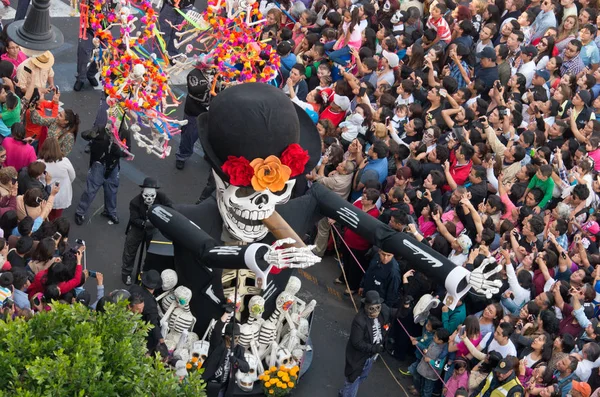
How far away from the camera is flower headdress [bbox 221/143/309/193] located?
401 inches

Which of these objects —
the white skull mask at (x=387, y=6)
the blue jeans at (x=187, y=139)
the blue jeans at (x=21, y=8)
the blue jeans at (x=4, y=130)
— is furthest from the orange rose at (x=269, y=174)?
the blue jeans at (x=21, y=8)

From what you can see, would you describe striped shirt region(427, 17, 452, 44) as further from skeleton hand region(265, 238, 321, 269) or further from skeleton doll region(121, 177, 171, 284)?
skeleton hand region(265, 238, 321, 269)

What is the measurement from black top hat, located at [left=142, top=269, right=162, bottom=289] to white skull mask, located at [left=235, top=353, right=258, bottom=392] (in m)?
1.34

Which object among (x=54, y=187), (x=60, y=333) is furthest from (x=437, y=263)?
(x=54, y=187)

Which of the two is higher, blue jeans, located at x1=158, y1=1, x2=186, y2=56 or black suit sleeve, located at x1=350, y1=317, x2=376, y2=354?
black suit sleeve, located at x1=350, y1=317, x2=376, y2=354

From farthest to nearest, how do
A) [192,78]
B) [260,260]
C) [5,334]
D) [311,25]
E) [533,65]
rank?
1. [311,25]
2. [533,65]
3. [192,78]
4. [260,260]
5. [5,334]

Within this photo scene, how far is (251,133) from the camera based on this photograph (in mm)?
10219

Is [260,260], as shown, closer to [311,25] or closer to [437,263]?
[437,263]

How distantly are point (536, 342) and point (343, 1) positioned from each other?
7.84 metres

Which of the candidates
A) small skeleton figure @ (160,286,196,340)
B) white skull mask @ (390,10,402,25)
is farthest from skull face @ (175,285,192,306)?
white skull mask @ (390,10,402,25)

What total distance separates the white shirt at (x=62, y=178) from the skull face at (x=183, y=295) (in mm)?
2553

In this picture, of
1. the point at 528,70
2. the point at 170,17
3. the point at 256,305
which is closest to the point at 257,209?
the point at 256,305

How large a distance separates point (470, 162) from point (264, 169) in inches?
165

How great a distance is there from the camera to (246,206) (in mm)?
10672
